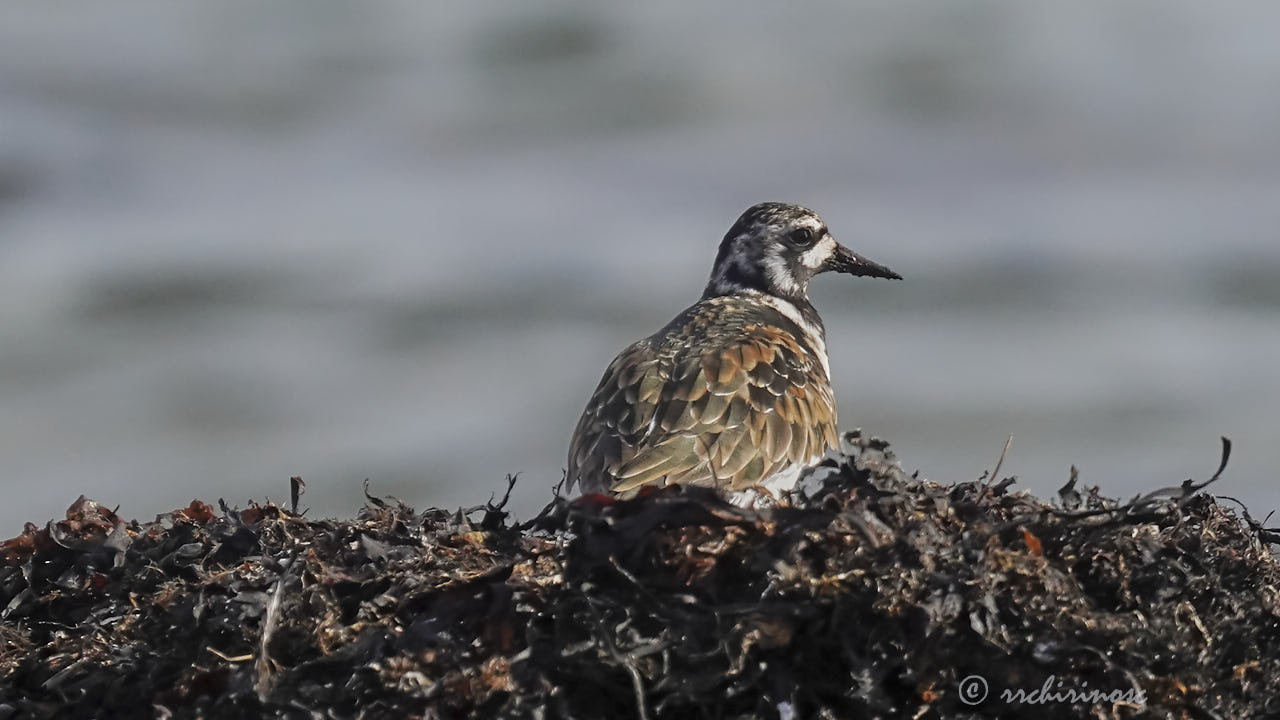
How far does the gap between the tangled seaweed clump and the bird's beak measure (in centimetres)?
258

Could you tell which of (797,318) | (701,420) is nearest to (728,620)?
(701,420)

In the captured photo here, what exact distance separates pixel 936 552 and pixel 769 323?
2248mm

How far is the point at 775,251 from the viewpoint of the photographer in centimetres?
492

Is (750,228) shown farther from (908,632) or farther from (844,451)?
(908,632)

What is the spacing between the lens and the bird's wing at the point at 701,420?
11.3 feet

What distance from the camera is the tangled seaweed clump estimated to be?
2.05m

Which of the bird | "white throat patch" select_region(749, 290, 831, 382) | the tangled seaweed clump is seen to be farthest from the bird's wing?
the tangled seaweed clump

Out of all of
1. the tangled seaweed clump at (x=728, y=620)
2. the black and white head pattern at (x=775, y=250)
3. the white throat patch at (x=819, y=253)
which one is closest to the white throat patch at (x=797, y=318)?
the black and white head pattern at (x=775, y=250)

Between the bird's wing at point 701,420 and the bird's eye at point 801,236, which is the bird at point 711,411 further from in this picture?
Answer: the bird's eye at point 801,236

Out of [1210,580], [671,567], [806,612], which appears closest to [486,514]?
[671,567]

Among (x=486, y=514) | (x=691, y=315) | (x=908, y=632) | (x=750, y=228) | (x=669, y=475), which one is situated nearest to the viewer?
(x=908, y=632)

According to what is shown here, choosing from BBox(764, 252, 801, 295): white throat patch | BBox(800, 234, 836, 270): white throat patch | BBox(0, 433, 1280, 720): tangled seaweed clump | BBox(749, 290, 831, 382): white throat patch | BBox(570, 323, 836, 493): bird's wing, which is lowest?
BBox(0, 433, 1280, 720): tangled seaweed clump

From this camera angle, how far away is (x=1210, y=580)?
2.30 m

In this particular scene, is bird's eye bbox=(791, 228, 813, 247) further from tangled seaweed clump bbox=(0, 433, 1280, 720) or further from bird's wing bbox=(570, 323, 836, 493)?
tangled seaweed clump bbox=(0, 433, 1280, 720)
